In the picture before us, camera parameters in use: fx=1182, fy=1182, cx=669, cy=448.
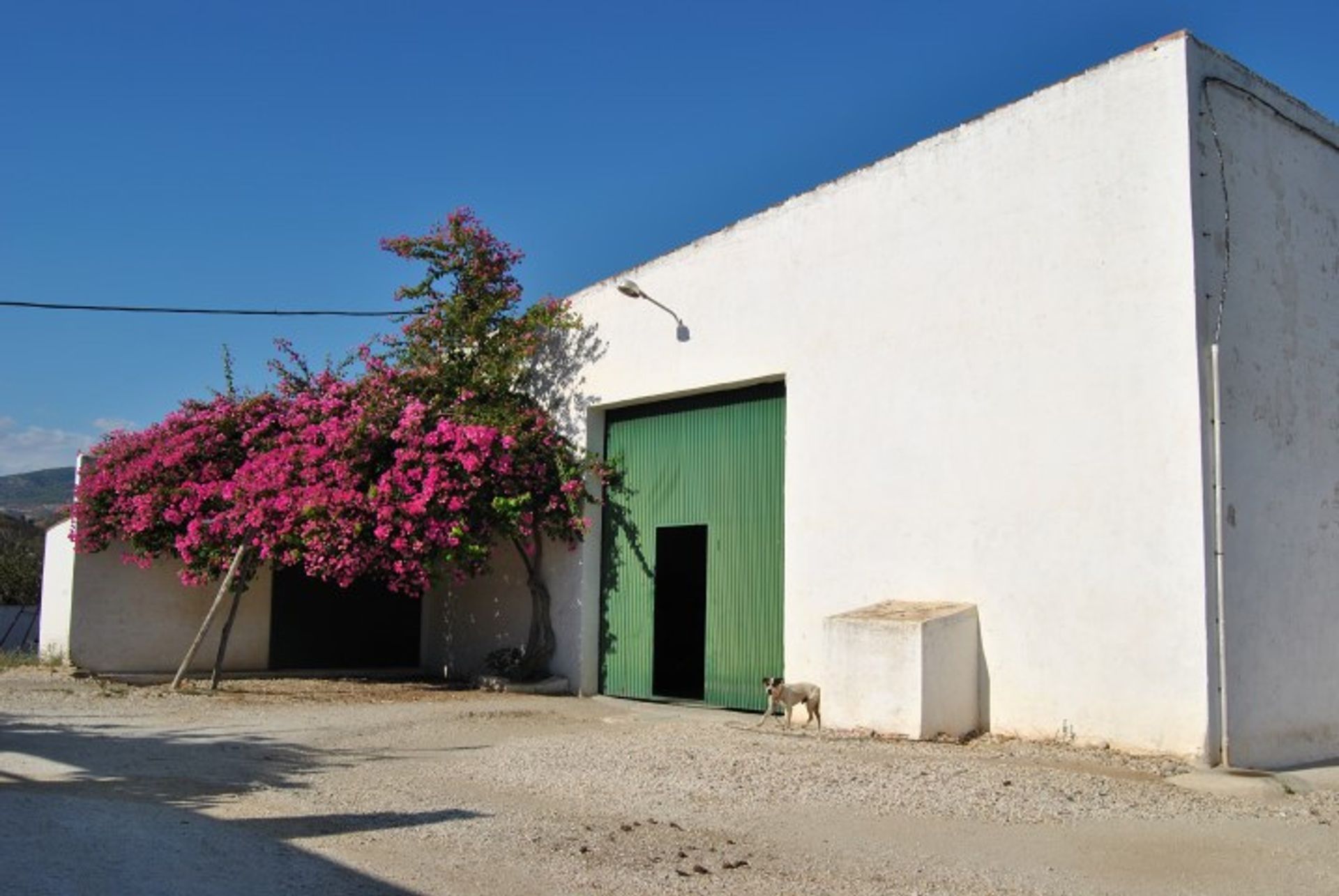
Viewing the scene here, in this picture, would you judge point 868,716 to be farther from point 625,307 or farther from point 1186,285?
point 625,307

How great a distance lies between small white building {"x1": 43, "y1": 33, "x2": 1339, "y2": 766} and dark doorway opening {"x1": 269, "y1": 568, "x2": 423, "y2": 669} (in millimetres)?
6848

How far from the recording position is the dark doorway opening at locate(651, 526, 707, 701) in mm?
13984

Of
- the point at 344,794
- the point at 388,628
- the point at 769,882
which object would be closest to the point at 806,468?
the point at 344,794

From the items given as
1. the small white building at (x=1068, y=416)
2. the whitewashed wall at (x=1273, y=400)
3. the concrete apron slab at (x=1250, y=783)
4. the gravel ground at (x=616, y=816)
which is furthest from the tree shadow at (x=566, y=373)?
the concrete apron slab at (x=1250, y=783)

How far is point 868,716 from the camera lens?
10008 millimetres

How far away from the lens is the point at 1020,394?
10.1 m

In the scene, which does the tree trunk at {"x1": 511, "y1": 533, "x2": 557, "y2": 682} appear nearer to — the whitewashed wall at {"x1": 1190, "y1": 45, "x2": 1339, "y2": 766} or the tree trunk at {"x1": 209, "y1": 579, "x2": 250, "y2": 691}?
the tree trunk at {"x1": 209, "y1": 579, "x2": 250, "y2": 691}

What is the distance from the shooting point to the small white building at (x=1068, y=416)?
8969mm

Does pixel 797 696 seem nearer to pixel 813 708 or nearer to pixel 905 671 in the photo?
Answer: pixel 813 708

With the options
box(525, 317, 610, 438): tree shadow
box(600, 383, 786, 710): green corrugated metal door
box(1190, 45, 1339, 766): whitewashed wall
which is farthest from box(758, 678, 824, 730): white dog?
box(525, 317, 610, 438): tree shadow

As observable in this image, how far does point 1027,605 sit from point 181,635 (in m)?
11.9

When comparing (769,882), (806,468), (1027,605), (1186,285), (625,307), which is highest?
(625,307)

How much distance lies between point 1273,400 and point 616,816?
630 cm

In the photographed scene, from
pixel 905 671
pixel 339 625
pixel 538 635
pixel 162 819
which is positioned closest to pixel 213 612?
pixel 339 625
